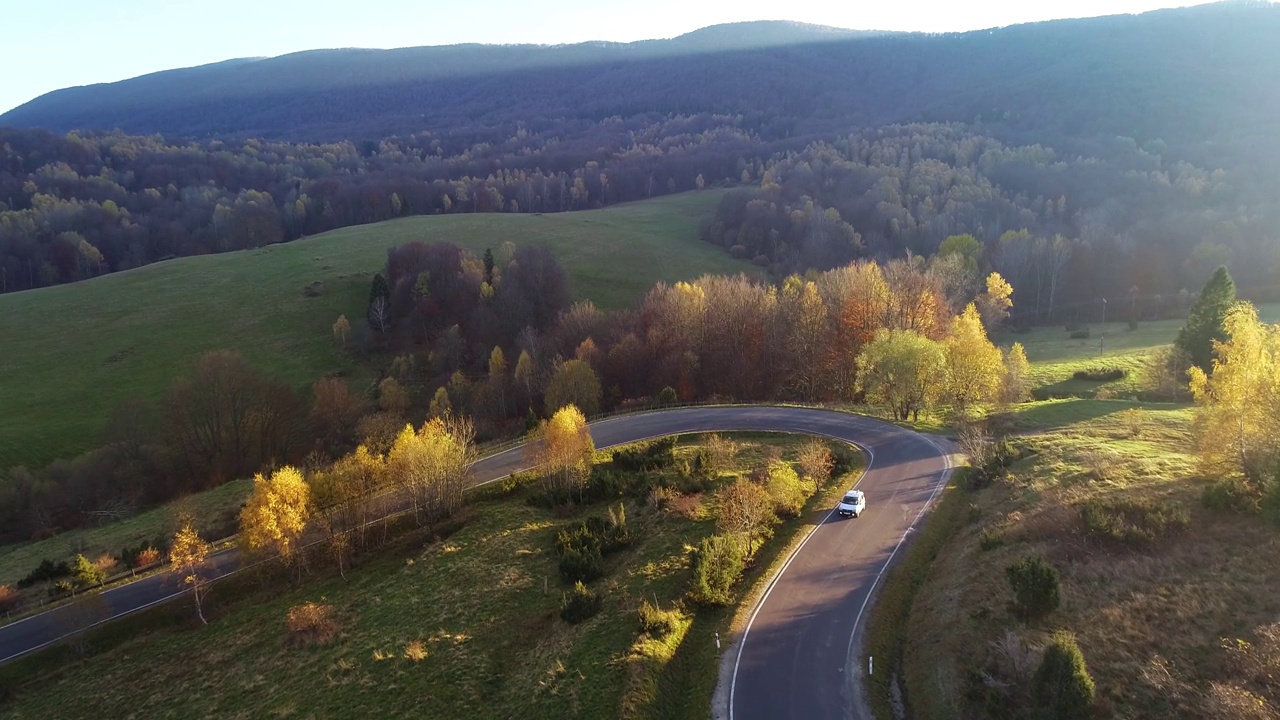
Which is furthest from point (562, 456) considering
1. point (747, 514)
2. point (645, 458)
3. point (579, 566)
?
point (747, 514)

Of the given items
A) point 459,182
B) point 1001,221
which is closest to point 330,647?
point 1001,221

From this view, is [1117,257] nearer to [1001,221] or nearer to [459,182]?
[1001,221]

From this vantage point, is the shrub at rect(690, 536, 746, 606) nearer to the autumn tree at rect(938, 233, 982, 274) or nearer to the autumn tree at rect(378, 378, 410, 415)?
the autumn tree at rect(378, 378, 410, 415)

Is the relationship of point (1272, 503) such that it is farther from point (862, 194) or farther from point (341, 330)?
point (862, 194)

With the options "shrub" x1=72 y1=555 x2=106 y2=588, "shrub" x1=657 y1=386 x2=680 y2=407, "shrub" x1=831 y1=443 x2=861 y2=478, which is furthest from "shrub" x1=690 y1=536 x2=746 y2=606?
"shrub" x1=72 y1=555 x2=106 y2=588

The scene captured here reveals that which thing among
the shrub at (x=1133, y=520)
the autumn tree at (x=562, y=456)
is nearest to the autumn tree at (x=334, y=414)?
the autumn tree at (x=562, y=456)

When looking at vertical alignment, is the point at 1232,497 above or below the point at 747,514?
above

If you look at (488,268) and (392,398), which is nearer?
(392,398)
